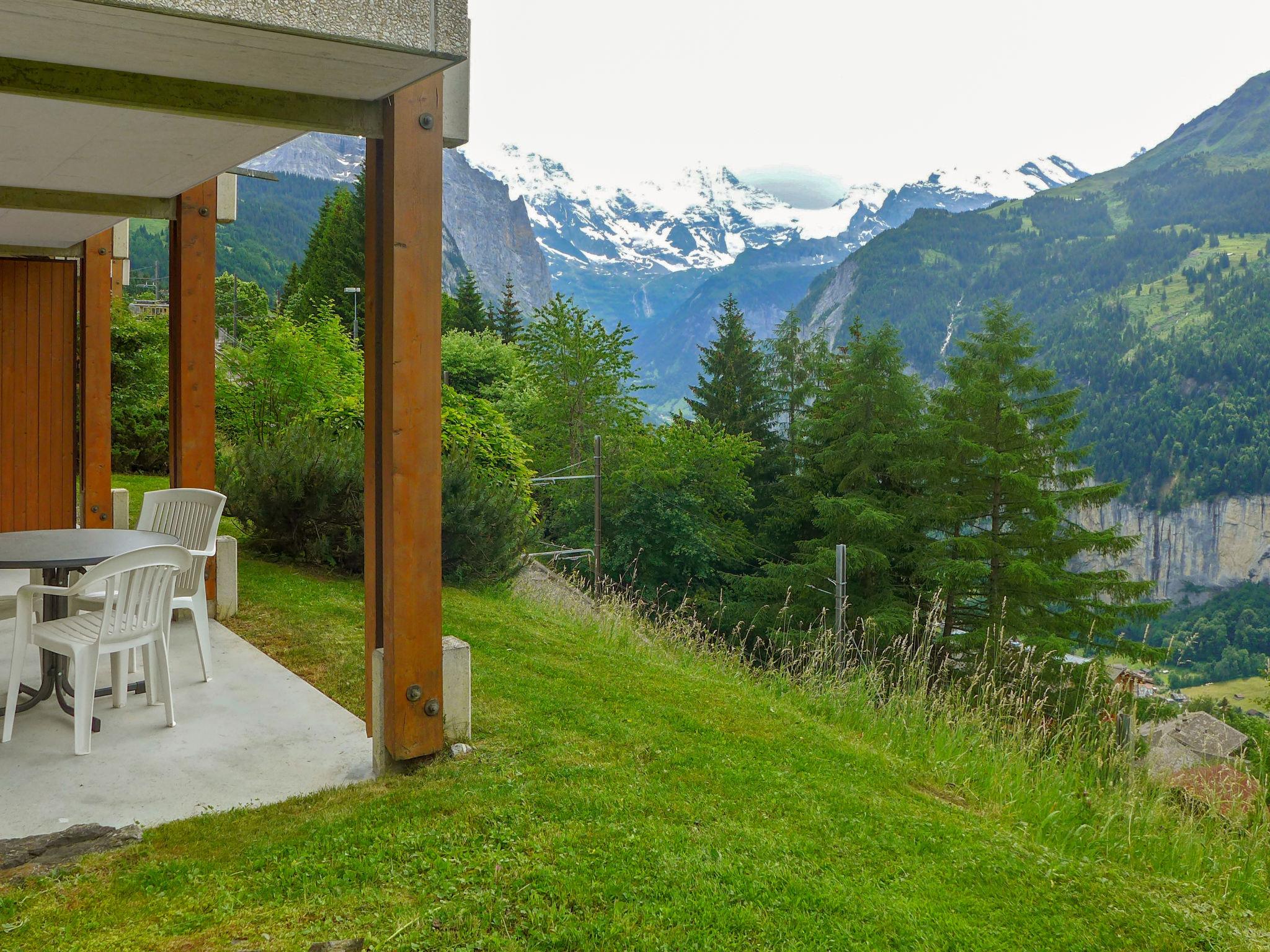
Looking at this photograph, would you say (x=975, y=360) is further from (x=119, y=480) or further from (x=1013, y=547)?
(x=119, y=480)

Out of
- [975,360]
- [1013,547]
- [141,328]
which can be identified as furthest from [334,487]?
[975,360]

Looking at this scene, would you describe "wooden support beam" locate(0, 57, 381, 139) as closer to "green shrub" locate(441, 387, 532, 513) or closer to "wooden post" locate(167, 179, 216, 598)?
"wooden post" locate(167, 179, 216, 598)

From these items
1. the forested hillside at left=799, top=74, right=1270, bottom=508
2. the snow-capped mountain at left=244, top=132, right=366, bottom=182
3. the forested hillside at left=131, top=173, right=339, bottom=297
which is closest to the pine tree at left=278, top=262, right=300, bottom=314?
the forested hillside at left=131, top=173, right=339, bottom=297

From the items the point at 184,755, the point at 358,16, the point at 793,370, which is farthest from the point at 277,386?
the point at 793,370

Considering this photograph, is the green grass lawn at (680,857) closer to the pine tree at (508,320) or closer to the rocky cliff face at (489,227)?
the pine tree at (508,320)

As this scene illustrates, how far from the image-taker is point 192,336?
5.28 m

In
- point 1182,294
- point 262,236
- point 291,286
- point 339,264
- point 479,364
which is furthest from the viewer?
point 1182,294

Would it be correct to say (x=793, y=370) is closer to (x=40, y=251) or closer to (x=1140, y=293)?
(x=40, y=251)

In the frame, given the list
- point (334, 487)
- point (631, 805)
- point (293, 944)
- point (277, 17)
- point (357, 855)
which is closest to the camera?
point (293, 944)

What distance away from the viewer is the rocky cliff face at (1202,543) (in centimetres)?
8212

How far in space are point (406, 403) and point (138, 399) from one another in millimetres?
10673

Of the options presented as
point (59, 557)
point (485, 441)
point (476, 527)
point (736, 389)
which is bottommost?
point (476, 527)

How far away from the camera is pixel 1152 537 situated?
285 ft

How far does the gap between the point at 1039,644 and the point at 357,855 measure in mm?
21482
